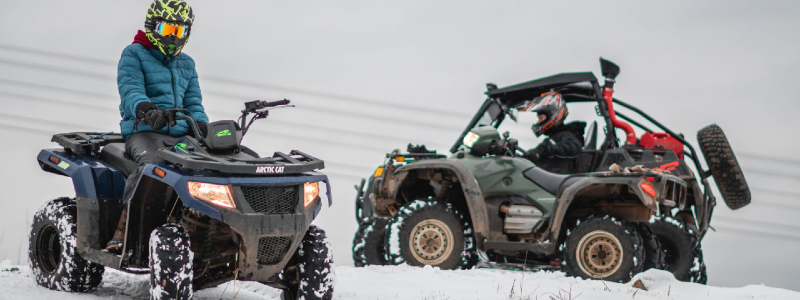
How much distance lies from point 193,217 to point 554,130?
545 cm

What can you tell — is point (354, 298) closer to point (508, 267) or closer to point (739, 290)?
point (508, 267)

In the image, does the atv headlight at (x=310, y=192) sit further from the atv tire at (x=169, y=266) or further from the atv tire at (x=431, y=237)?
the atv tire at (x=431, y=237)

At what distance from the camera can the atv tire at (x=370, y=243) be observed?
10.0 meters

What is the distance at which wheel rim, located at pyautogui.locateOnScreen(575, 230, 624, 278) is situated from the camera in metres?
7.91

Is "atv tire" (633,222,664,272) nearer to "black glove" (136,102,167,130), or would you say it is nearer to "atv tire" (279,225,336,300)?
"atv tire" (279,225,336,300)

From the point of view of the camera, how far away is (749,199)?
9727 mm

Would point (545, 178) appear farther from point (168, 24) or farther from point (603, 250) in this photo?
point (168, 24)

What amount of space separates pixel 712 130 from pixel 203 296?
6.67m

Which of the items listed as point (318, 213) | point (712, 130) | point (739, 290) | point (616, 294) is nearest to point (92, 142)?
point (318, 213)

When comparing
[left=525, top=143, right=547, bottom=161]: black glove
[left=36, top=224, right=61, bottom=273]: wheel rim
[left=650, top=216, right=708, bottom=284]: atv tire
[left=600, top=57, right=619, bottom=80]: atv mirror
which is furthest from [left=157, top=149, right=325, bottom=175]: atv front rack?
[left=600, top=57, right=619, bottom=80]: atv mirror

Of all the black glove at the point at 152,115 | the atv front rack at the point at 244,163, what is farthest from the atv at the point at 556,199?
the black glove at the point at 152,115

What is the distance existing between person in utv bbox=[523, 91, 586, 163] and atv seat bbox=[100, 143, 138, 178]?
5.11 m

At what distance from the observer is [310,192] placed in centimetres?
519

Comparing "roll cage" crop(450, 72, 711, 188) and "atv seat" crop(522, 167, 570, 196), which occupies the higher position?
"roll cage" crop(450, 72, 711, 188)
